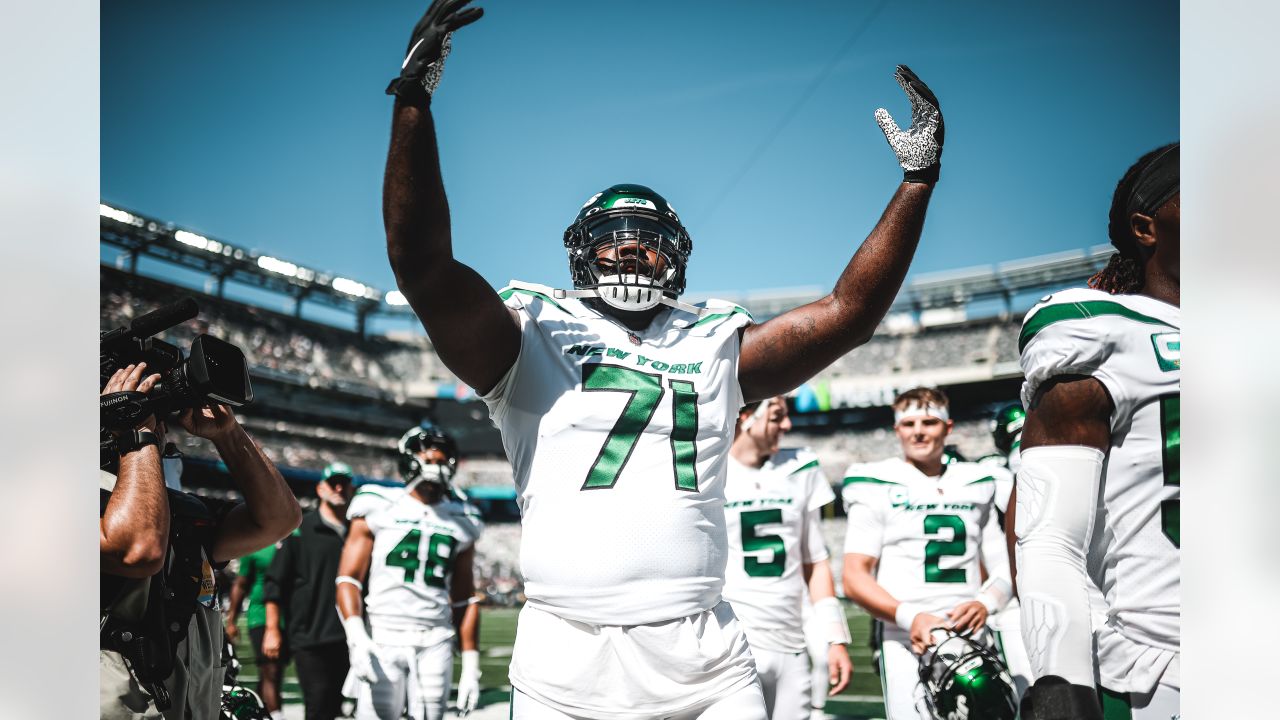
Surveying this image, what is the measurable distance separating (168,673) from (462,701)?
3174mm

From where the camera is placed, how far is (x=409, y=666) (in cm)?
524

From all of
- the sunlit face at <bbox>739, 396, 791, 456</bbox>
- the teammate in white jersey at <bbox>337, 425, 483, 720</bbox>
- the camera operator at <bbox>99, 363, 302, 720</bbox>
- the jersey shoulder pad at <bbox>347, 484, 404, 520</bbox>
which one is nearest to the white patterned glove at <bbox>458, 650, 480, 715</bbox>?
the teammate in white jersey at <bbox>337, 425, 483, 720</bbox>

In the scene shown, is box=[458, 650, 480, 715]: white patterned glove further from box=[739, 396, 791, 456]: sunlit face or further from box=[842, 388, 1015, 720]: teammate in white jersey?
box=[842, 388, 1015, 720]: teammate in white jersey

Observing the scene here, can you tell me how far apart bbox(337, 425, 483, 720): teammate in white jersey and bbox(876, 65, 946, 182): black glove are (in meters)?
3.78

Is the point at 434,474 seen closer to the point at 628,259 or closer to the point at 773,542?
the point at 773,542

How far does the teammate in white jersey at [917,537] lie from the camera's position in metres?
4.31

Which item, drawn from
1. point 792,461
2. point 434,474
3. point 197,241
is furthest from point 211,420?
point 197,241

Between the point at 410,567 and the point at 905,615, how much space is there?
2.51 meters

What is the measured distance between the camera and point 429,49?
1.87 metres
